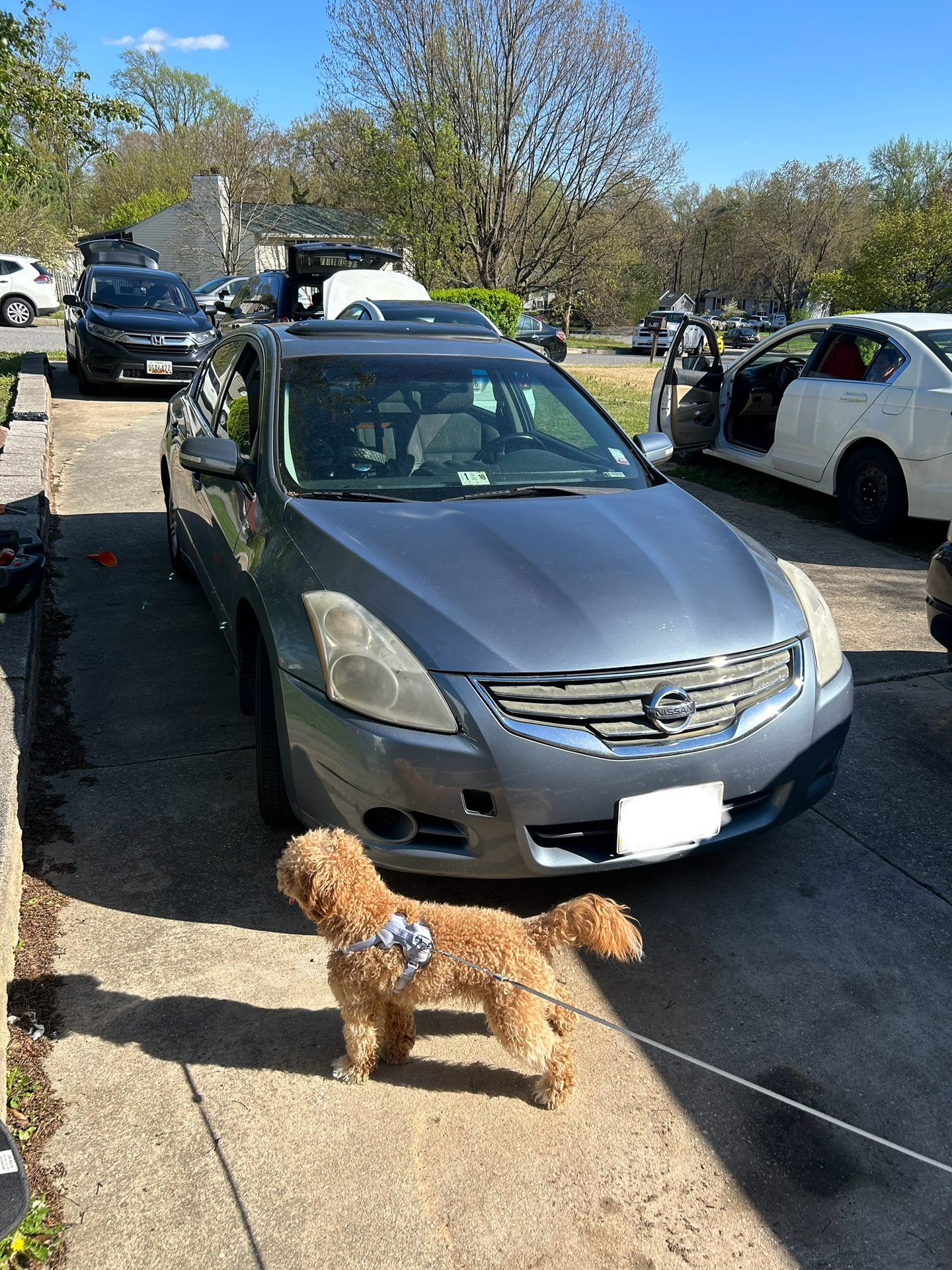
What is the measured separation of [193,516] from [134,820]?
191 cm

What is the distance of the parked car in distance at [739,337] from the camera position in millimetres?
40750

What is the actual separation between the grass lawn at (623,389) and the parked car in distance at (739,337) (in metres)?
16.2

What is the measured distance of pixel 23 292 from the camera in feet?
85.3

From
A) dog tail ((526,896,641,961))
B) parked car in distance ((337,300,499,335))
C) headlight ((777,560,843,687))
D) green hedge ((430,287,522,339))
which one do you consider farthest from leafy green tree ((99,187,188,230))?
dog tail ((526,896,641,961))

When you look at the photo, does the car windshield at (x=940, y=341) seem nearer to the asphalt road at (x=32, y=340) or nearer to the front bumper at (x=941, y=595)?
the front bumper at (x=941, y=595)

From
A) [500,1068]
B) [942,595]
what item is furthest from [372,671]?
[942,595]

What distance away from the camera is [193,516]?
5008 millimetres

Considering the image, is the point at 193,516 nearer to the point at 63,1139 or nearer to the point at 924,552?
the point at 63,1139

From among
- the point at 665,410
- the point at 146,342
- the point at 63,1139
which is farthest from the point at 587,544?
the point at 146,342

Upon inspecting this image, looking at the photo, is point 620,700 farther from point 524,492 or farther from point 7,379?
point 7,379

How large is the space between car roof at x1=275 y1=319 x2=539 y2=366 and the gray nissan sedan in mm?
362

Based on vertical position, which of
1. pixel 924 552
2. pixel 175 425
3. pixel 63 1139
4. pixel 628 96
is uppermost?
pixel 628 96

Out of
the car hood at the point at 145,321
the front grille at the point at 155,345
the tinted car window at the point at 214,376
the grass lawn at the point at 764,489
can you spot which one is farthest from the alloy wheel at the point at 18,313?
the tinted car window at the point at 214,376

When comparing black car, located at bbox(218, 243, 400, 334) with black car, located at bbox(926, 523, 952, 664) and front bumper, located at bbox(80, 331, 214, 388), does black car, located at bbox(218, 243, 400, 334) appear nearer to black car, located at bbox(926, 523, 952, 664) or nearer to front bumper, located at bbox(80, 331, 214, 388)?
front bumper, located at bbox(80, 331, 214, 388)
